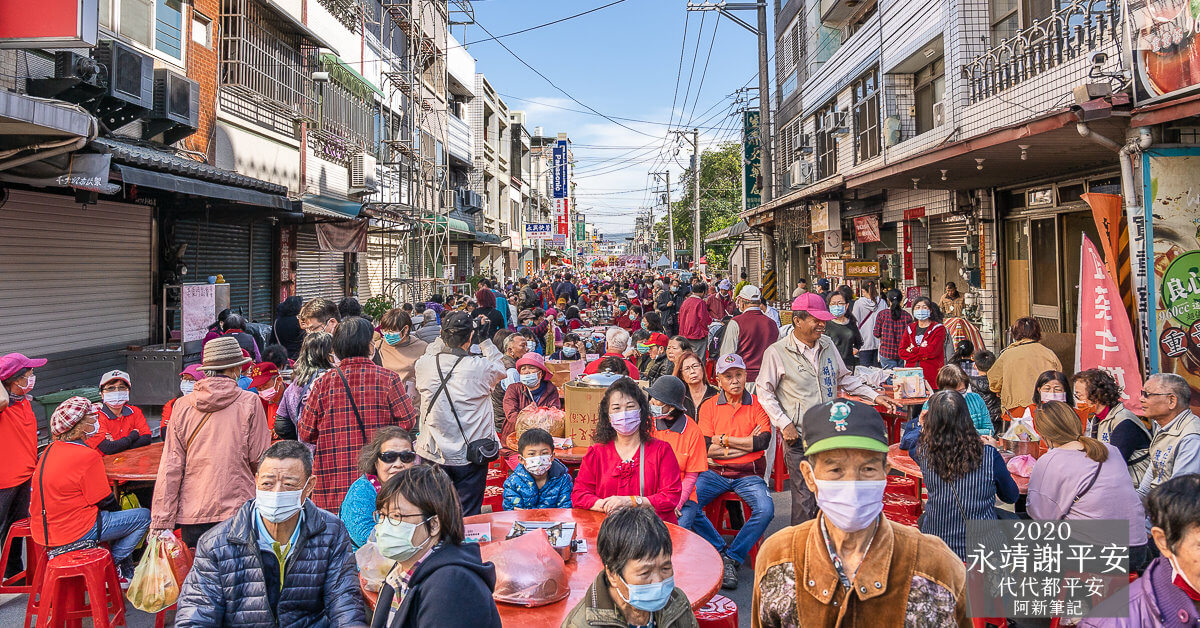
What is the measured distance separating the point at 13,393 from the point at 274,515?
3.38 metres

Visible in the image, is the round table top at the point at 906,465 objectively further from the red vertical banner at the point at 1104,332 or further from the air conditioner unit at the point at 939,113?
the air conditioner unit at the point at 939,113

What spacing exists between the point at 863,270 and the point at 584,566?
13.3 metres

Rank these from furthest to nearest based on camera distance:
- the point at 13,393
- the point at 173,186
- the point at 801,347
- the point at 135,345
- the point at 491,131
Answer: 1. the point at 491,131
2. the point at 135,345
3. the point at 173,186
4. the point at 801,347
5. the point at 13,393

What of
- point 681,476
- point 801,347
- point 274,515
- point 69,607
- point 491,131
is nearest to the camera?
point 274,515

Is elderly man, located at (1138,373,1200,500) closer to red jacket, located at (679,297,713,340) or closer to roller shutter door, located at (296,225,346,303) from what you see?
red jacket, located at (679,297,713,340)

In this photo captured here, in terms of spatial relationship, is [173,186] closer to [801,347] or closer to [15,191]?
[15,191]

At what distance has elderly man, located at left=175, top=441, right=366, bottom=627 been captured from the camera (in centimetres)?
308

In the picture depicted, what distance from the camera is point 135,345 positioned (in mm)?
11406

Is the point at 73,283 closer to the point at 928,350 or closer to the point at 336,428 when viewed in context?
the point at 336,428

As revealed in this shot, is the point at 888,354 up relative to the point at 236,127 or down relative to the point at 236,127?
down

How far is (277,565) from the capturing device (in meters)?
3.24

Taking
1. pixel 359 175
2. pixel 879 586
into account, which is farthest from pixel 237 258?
pixel 879 586

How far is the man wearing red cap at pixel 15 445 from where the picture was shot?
5070 mm

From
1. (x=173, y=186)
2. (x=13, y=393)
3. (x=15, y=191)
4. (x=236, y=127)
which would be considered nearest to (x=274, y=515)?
(x=13, y=393)
